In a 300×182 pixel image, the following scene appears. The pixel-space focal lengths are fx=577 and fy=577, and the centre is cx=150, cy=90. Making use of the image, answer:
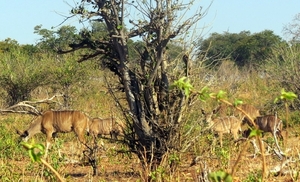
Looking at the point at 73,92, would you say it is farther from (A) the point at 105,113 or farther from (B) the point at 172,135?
(B) the point at 172,135

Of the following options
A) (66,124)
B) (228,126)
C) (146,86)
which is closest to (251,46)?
(228,126)

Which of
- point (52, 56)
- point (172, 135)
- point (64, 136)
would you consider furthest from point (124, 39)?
point (52, 56)

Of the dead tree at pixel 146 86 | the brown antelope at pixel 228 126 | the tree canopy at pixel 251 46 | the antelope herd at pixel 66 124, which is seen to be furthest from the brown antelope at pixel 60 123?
the tree canopy at pixel 251 46

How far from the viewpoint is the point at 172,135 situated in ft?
23.7

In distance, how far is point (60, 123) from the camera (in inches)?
475

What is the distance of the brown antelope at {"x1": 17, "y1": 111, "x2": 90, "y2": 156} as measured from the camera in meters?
12.1

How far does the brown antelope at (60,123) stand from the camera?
12.1 meters

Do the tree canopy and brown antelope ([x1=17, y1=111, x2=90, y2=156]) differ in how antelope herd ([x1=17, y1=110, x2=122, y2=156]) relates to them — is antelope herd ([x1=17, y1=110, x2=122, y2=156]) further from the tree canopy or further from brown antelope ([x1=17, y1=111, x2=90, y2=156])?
the tree canopy

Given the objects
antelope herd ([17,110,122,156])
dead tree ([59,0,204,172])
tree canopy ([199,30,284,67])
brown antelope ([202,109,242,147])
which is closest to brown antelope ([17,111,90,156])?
antelope herd ([17,110,122,156])

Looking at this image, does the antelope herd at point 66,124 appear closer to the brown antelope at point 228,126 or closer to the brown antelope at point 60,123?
the brown antelope at point 60,123

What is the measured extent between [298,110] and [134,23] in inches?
396

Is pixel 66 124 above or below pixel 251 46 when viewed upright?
below

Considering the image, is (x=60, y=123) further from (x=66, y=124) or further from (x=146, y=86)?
(x=146, y=86)

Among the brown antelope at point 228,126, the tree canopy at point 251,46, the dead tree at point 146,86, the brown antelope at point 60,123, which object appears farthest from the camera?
the tree canopy at point 251,46
